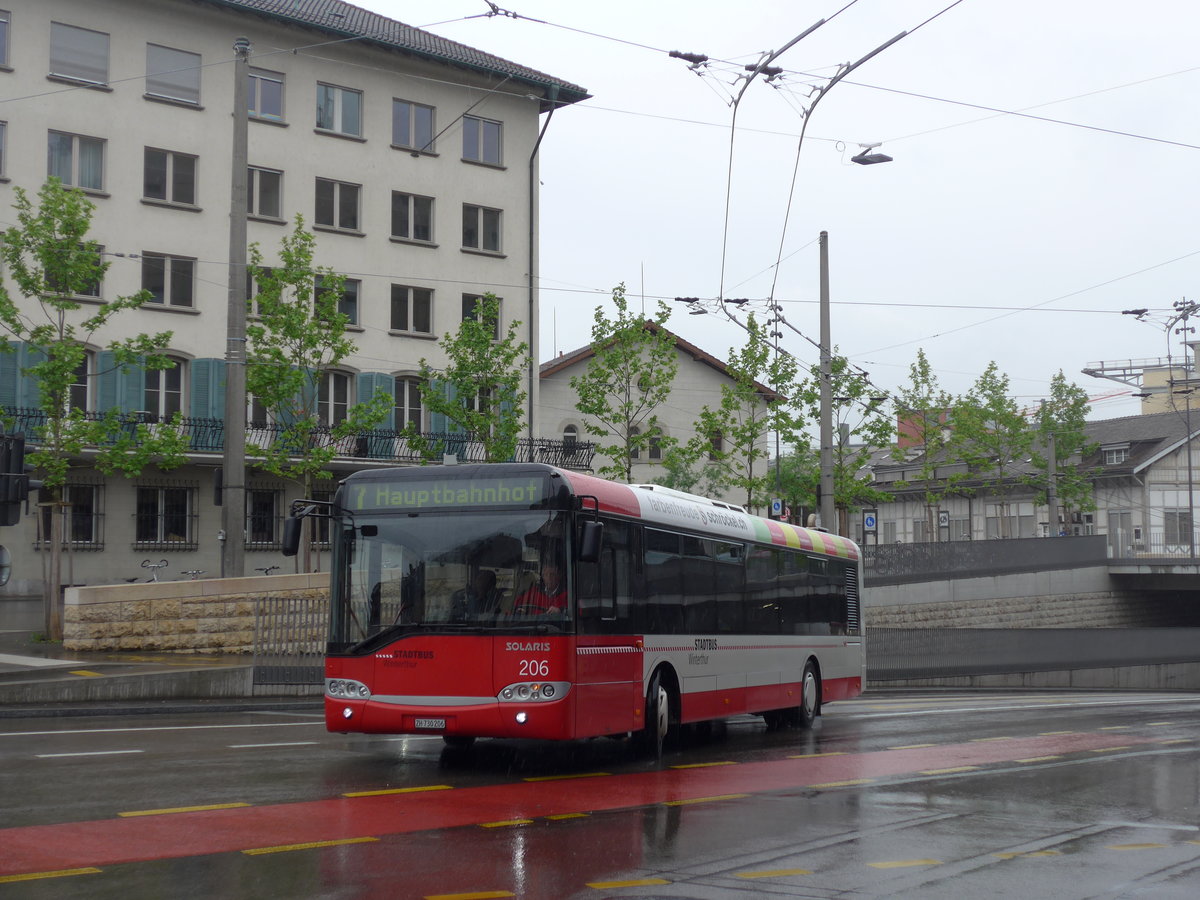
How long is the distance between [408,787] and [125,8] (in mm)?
33726

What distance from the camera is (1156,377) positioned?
96.6 metres

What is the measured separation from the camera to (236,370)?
2262 cm

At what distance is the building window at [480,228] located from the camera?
4741cm

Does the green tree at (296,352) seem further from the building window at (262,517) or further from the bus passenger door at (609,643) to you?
the bus passenger door at (609,643)

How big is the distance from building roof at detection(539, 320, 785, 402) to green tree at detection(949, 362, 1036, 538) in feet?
34.5

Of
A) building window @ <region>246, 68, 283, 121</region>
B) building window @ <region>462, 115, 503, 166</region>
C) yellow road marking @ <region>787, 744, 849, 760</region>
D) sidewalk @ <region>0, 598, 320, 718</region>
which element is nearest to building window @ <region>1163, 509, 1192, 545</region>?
building window @ <region>462, 115, 503, 166</region>

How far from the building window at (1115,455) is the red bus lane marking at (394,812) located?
69.9 m

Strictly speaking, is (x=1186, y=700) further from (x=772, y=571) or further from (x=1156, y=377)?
(x=1156, y=377)

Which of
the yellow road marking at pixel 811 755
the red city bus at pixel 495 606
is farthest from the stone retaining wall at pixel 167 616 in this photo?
the yellow road marking at pixel 811 755

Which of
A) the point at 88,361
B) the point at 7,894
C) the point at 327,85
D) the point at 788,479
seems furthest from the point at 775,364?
the point at 7,894

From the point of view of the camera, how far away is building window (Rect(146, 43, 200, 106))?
40469mm

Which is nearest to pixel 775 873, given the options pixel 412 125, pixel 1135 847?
pixel 1135 847

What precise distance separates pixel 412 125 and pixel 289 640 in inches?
1104

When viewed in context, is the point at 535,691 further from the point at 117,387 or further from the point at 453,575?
the point at 117,387
